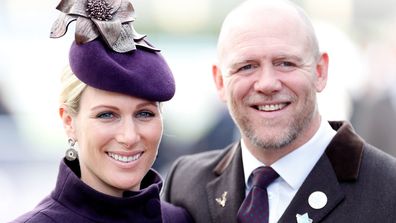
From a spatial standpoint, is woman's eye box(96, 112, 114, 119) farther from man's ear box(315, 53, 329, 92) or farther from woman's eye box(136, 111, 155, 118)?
man's ear box(315, 53, 329, 92)

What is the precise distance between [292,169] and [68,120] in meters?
1.09

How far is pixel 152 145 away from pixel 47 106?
680 centimetres

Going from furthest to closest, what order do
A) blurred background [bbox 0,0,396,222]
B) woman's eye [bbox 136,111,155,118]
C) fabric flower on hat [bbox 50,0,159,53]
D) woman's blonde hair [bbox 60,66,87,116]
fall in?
blurred background [bbox 0,0,396,222]
woman's eye [bbox 136,111,155,118]
woman's blonde hair [bbox 60,66,87,116]
fabric flower on hat [bbox 50,0,159,53]

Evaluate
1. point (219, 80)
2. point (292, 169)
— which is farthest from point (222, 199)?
point (219, 80)

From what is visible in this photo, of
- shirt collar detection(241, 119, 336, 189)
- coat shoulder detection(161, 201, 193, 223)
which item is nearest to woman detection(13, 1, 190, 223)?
coat shoulder detection(161, 201, 193, 223)

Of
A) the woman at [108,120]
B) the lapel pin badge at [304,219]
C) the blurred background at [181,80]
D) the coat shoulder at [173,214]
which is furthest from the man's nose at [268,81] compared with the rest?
the blurred background at [181,80]

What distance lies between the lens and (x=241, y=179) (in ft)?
13.0

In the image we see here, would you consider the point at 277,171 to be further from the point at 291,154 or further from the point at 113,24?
the point at 113,24

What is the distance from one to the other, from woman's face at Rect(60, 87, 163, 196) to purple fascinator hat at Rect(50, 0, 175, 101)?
8 centimetres

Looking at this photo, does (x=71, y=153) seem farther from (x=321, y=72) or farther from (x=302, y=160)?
(x=321, y=72)

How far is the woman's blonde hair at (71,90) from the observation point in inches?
137

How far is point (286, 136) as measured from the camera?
3834 millimetres

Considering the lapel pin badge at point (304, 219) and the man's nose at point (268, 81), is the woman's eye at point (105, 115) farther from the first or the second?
the lapel pin badge at point (304, 219)

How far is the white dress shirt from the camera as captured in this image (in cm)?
378
